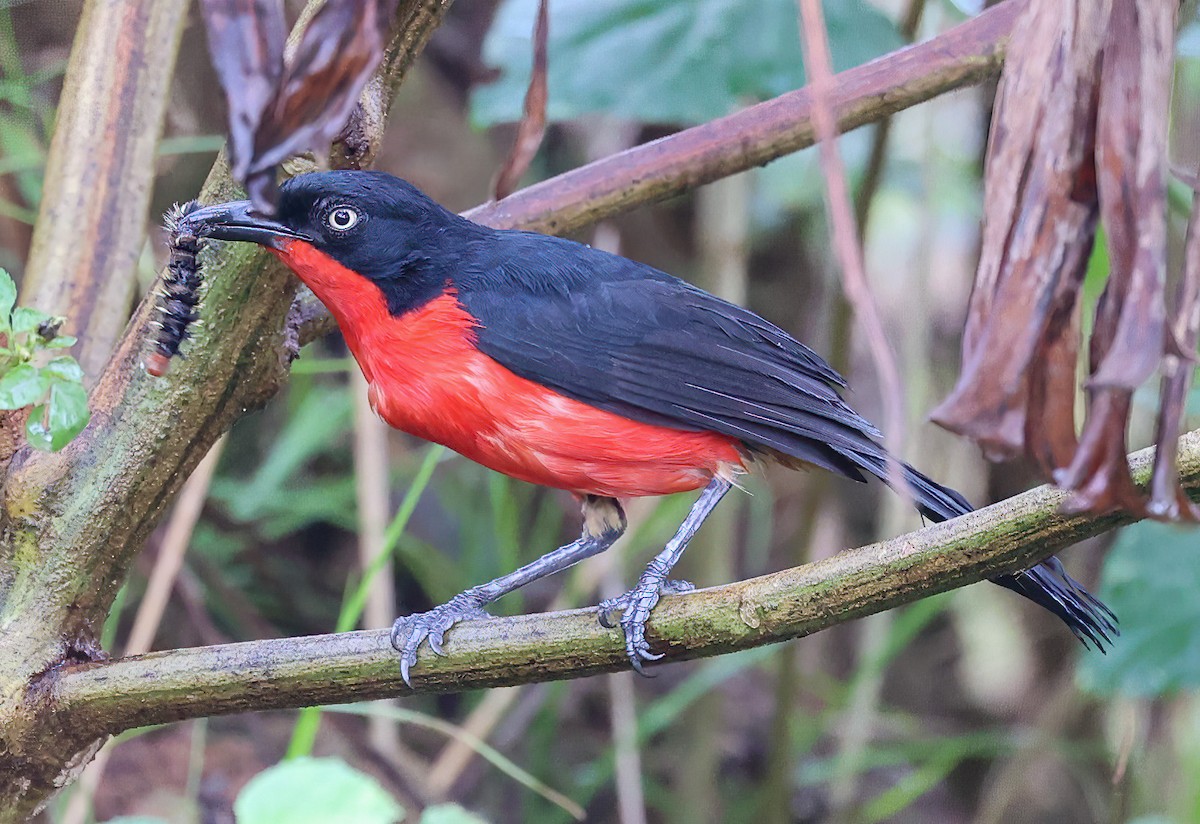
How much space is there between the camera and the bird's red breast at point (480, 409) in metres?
2.04

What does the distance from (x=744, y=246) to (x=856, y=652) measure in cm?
200

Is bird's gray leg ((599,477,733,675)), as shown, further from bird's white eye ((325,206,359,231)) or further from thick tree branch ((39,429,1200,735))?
bird's white eye ((325,206,359,231))

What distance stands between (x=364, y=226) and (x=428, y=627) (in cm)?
70

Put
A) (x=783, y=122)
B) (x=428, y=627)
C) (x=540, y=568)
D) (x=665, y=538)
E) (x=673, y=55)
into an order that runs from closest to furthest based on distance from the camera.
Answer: (x=428, y=627), (x=783, y=122), (x=540, y=568), (x=673, y=55), (x=665, y=538)

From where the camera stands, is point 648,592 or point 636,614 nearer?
point 636,614

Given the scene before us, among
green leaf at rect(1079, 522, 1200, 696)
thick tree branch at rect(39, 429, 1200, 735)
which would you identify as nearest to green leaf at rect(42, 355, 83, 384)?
thick tree branch at rect(39, 429, 1200, 735)

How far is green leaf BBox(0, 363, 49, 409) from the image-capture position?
1.42 metres

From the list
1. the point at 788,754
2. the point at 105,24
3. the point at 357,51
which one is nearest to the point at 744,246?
the point at 788,754

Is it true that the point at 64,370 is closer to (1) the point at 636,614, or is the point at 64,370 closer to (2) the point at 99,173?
(2) the point at 99,173

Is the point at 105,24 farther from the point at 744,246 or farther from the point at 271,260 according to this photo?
the point at 744,246

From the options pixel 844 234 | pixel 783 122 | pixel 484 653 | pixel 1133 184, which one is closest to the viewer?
pixel 844 234

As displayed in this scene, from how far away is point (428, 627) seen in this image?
73.2 inches

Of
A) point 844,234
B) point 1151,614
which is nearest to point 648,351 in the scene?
point 844,234

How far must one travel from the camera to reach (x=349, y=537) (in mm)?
4434
